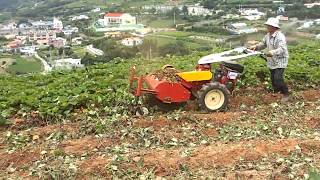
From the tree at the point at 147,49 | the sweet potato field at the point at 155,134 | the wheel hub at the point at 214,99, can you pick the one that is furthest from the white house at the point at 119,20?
the wheel hub at the point at 214,99

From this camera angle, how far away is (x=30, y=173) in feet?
22.3

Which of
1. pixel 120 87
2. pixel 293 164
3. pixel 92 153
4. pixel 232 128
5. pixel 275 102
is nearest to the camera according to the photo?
pixel 293 164

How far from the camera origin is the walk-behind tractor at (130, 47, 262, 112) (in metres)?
9.44

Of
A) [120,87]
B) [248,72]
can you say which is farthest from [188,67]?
[120,87]

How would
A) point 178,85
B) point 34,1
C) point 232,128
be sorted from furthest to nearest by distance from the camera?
point 34,1 → point 178,85 → point 232,128

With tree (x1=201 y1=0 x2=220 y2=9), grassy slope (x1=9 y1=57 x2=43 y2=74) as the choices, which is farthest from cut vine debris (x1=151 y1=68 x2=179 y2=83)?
tree (x1=201 y1=0 x2=220 y2=9)

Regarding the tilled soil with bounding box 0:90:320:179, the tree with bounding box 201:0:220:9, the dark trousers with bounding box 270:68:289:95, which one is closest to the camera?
the tilled soil with bounding box 0:90:320:179

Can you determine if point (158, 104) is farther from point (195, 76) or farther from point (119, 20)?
point (119, 20)

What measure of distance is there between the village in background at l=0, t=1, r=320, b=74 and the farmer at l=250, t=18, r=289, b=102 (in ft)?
21.5

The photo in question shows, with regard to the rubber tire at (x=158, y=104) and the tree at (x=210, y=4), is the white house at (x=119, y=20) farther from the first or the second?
the rubber tire at (x=158, y=104)

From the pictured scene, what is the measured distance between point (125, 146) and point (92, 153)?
1.62ft

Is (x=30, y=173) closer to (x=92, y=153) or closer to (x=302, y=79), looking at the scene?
(x=92, y=153)

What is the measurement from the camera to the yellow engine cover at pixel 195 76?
958 centimetres

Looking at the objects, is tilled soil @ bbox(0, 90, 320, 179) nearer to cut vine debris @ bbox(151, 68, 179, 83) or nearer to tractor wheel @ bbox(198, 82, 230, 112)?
tractor wheel @ bbox(198, 82, 230, 112)
